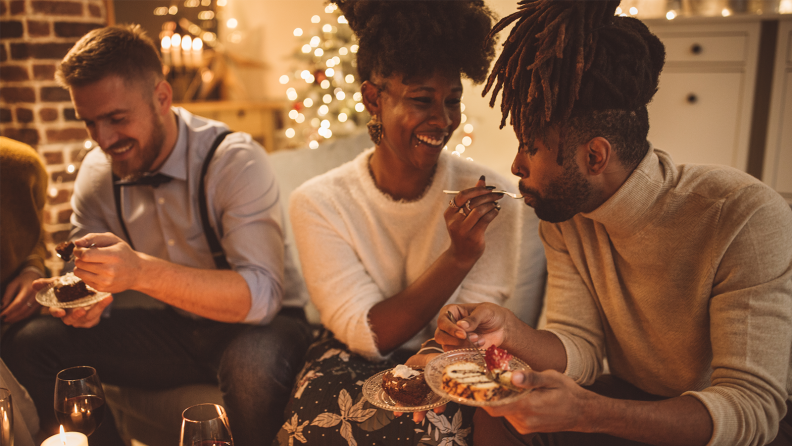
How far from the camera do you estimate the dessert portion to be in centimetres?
108

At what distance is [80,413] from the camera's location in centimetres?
113

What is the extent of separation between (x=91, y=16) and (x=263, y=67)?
253cm

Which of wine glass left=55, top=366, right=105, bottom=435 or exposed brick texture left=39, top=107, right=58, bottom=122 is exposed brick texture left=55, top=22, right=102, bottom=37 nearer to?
exposed brick texture left=39, top=107, right=58, bottom=122

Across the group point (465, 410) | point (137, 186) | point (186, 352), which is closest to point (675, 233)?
point (465, 410)

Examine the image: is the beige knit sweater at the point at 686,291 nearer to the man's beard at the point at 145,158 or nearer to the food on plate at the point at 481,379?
the food on plate at the point at 481,379

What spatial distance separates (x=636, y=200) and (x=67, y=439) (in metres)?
1.27

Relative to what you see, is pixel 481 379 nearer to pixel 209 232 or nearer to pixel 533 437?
pixel 533 437

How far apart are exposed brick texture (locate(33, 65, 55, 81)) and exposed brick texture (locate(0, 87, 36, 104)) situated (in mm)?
71

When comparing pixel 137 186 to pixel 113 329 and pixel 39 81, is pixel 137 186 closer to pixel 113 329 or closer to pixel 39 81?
pixel 113 329

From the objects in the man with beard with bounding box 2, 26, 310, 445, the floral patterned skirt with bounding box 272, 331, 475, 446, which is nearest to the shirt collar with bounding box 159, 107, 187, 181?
the man with beard with bounding box 2, 26, 310, 445

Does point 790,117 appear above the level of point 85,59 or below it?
below

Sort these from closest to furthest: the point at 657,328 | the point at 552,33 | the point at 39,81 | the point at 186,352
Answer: the point at 552,33 → the point at 657,328 → the point at 186,352 → the point at 39,81

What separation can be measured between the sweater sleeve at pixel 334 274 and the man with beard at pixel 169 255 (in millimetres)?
169

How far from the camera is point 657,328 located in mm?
1235
